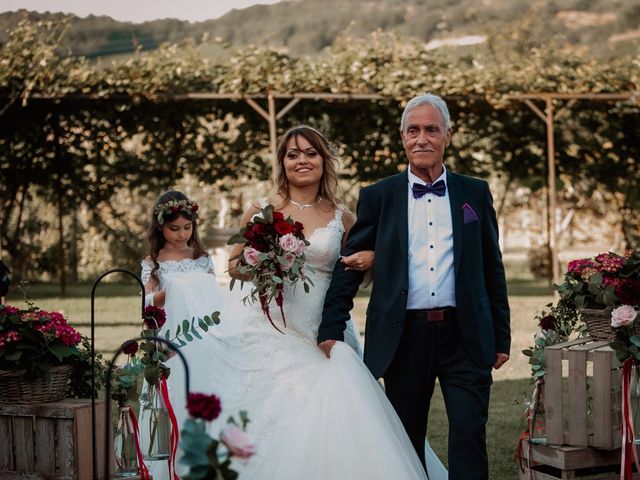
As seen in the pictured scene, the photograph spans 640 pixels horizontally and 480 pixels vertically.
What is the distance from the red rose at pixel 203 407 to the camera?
7.57 feet

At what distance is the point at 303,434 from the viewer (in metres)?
4.11

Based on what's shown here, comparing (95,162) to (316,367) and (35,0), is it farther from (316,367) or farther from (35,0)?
(316,367)

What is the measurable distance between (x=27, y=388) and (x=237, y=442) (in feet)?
6.04

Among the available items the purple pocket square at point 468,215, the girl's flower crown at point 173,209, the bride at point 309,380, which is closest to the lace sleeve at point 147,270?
the girl's flower crown at point 173,209

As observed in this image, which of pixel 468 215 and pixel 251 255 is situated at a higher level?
pixel 468 215

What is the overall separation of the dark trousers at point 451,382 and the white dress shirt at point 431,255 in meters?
0.10

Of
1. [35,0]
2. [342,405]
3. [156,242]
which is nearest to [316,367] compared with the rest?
[342,405]

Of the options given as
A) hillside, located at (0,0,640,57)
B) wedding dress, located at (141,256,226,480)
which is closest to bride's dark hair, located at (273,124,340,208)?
wedding dress, located at (141,256,226,480)

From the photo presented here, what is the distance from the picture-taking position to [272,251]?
4.32 m

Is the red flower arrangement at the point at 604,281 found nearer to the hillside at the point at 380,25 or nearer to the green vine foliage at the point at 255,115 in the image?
the green vine foliage at the point at 255,115

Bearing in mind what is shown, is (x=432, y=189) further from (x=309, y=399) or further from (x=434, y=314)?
(x=309, y=399)

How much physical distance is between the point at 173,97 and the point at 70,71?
5.26ft

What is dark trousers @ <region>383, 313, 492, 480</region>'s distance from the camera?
3904 millimetres

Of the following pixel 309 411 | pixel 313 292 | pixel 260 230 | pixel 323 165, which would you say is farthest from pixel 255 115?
pixel 309 411
